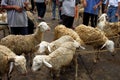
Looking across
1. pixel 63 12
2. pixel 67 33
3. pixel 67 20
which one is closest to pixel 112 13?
pixel 67 20

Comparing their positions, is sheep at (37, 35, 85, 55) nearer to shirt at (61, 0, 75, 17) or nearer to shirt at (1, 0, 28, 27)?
A: shirt at (1, 0, 28, 27)

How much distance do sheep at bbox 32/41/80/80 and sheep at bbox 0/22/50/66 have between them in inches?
30.2

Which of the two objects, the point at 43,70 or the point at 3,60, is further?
the point at 43,70

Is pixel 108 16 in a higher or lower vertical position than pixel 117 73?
higher

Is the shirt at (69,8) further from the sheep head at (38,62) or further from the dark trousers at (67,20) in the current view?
the sheep head at (38,62)

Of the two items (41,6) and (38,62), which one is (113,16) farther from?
(38,62)

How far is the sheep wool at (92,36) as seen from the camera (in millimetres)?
6938

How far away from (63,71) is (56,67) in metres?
0.90

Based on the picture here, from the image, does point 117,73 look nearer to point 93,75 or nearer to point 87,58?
point 93,75

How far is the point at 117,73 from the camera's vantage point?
648 cm

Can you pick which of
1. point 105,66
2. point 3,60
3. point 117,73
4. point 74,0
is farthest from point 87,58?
point 3,60

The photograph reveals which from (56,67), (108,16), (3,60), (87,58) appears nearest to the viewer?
(3,60)

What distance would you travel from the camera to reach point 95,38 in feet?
23.1

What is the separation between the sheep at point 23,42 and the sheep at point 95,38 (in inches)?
51.9
